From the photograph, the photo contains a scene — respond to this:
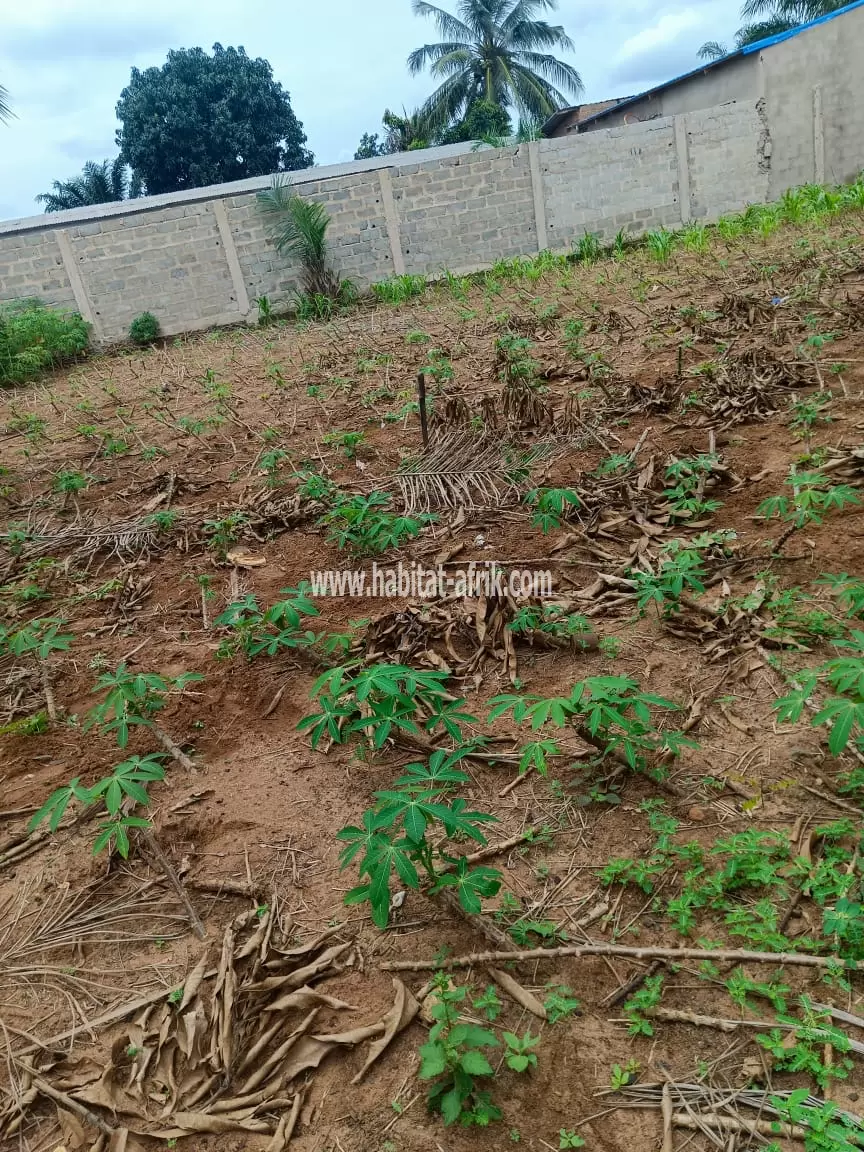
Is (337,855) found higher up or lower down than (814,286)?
lower down

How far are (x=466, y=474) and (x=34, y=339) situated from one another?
7739 millimetres

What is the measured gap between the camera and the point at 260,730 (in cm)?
243

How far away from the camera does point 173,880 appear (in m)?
1.88

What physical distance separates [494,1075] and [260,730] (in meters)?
1.34

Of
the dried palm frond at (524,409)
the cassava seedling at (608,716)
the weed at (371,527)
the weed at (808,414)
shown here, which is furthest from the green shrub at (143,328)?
the cassava seedling at (608,716)

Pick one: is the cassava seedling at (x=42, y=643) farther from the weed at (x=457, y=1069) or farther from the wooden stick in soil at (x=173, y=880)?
the weed at (x=457, y=1069)

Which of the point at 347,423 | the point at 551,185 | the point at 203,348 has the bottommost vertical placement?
the point at 347,423

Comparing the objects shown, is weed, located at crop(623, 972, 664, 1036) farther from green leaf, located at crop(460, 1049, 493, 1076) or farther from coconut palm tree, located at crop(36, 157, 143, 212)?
coconut palm tree, located at crop(36, 157, 143, 212)

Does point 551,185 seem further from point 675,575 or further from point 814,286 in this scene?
point 675,575

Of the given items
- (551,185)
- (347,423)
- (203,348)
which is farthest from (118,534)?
(551,185)

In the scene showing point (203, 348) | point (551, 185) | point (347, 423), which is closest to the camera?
point (347, 423)

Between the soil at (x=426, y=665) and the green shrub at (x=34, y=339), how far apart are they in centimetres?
381

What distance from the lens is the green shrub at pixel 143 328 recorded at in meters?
10.2

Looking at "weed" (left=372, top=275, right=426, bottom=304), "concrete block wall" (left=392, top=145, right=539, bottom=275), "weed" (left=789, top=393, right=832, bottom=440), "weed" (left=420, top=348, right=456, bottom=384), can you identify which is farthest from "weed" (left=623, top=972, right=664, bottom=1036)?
"concrete block wall" (left=392, top=145, right=539, bottom=275)
